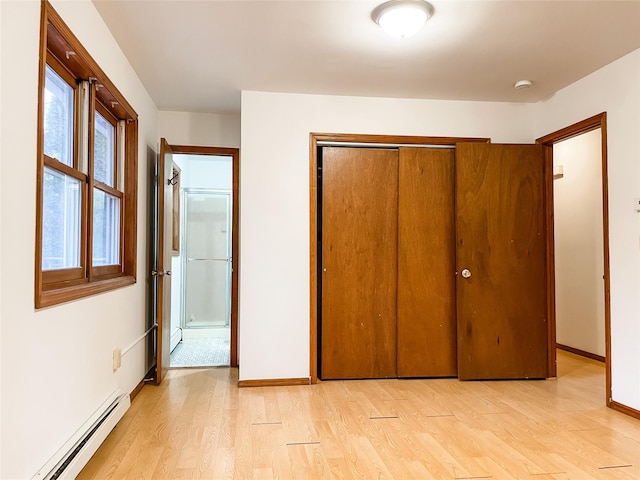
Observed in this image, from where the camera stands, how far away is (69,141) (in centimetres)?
243

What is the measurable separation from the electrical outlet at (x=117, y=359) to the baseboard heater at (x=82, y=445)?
189 millimetres

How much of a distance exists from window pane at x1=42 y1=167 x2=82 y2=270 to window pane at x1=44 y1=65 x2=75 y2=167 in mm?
112

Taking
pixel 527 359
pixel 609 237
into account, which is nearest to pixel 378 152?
pixel 609 237

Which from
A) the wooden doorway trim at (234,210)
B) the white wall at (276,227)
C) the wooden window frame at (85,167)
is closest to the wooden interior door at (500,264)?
the white wall at (276,227)

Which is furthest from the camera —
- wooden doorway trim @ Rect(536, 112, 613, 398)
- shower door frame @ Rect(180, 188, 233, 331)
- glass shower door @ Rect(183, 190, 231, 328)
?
glass shower door @ Rect(183, 190, 231, 328)

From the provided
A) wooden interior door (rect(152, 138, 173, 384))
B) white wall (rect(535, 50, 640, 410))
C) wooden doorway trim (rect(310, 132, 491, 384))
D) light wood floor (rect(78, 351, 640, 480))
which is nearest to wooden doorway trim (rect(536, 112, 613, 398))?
white wall (rect(535, 50, 640, 410))

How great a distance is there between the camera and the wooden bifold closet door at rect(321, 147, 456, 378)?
3.86 metres

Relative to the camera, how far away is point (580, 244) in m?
4.81

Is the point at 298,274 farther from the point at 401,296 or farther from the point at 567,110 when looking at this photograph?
the point at 567,110

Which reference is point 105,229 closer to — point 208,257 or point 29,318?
point 29,318

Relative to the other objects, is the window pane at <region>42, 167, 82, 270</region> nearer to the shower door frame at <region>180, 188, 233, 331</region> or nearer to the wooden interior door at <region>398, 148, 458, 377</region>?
the wooden interior door at <region>398, 148, 458, 377</region>

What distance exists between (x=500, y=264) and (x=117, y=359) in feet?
9.62

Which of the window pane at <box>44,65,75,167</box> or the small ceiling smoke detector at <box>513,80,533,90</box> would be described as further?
the small ceiling smoke detector at <box>513,80,533,90</box>

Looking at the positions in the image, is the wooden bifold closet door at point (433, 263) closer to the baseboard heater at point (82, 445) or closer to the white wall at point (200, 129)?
the white wall at point (200, 129)
